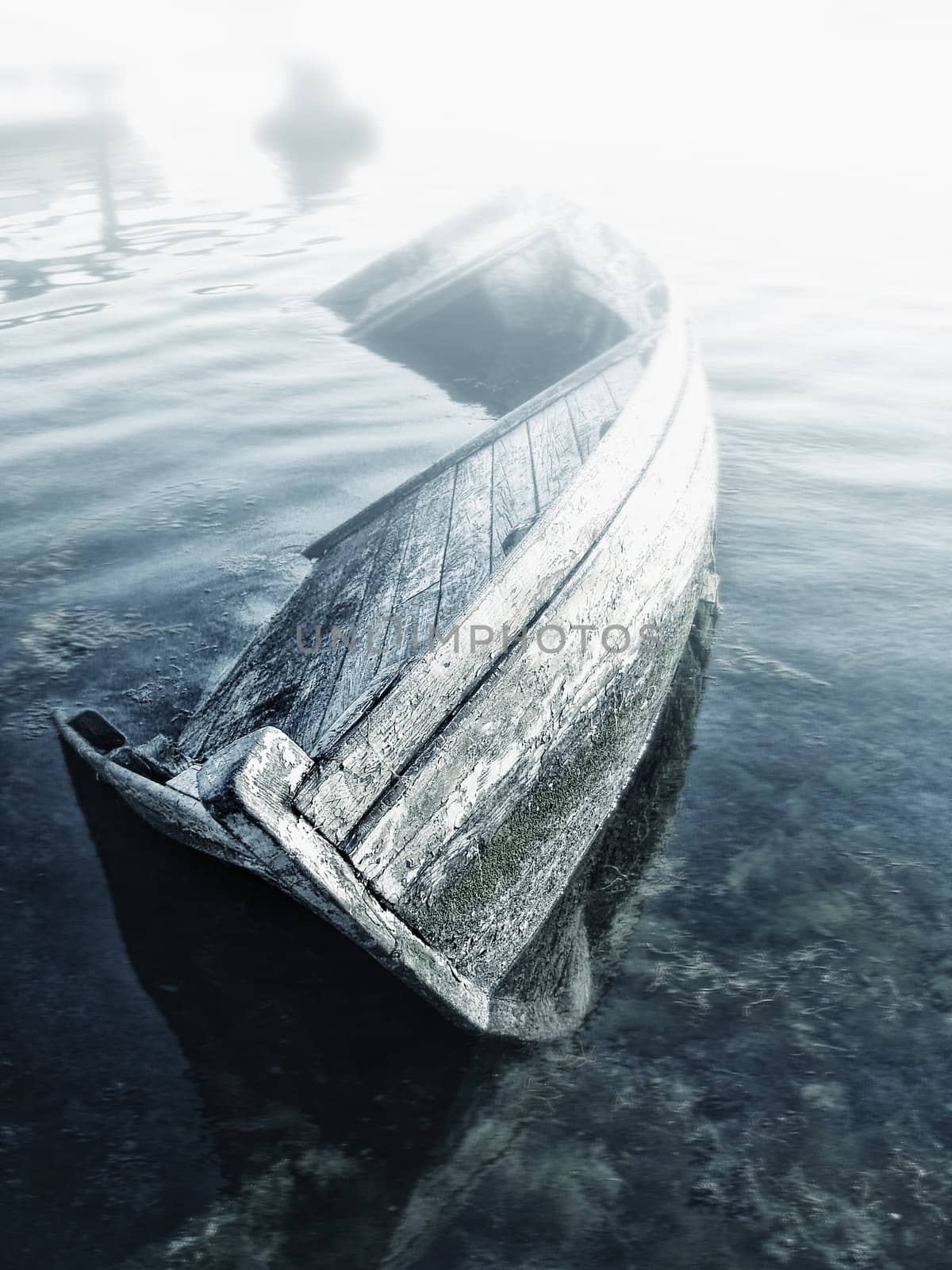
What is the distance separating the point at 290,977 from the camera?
313 cm

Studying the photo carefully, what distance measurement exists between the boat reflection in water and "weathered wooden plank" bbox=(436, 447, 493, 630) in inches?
31.4

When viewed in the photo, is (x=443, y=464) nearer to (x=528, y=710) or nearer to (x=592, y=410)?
(x=592, y=410)

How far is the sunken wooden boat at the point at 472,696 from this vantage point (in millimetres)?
2461

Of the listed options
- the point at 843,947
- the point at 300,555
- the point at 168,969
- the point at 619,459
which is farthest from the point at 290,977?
the point at 300,555

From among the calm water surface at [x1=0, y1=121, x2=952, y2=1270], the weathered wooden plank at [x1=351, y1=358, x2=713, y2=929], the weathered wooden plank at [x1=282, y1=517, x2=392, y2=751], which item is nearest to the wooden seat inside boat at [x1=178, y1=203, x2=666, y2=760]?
the weathered wooden plank at [x1=282, y1=517, x2=392, y2=751]

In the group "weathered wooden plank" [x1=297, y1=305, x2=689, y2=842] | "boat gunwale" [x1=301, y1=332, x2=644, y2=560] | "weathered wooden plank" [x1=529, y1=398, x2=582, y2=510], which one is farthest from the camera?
"boat gunwale" [x1=301, y1=332, x2=644, y2=560]

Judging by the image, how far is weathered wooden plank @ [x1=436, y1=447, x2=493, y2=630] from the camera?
3982mm

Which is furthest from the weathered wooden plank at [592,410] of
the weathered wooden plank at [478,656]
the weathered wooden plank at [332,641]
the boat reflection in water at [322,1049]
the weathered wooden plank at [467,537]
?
the boat reflection in water at [322,1049]

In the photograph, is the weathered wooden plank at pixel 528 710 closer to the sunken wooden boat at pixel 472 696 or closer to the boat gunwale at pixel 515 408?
the sunken wooden boat at pixel 472 696

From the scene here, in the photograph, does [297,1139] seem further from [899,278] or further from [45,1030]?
[899,278]

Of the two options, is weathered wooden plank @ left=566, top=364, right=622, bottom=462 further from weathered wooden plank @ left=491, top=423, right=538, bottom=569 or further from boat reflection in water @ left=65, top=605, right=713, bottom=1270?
boat reflection in water @ left=65, top=605, right=713, bottom=1270

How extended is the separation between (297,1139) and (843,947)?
1.83 metres

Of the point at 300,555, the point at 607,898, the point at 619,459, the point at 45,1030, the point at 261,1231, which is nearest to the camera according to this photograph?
the point at 261,1231

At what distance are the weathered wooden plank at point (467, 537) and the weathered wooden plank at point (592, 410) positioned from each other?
0.52m
